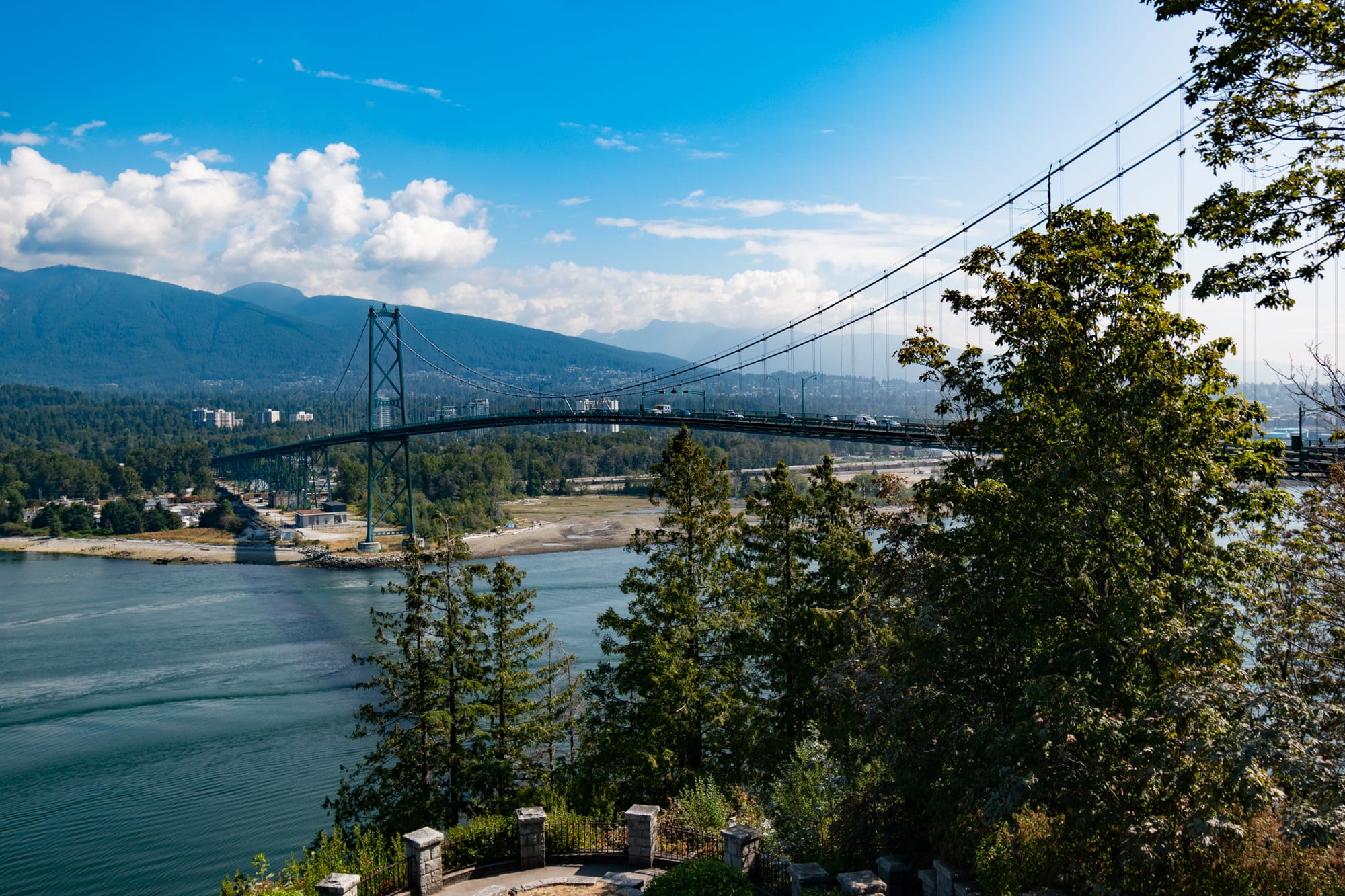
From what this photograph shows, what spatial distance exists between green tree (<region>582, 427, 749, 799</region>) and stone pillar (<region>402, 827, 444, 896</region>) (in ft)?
13.7

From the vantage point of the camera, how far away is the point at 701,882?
7.52 m

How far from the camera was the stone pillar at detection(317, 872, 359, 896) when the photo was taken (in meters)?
7.65

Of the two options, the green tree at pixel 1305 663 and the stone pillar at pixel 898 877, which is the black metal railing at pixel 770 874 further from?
the green tree at pixel 1305 663

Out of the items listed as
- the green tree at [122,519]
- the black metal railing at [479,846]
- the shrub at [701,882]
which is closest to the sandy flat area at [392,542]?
the green tree at [122,519]

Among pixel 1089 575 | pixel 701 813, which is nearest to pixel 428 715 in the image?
pixel 701 813

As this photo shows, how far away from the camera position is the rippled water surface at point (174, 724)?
1616 cm

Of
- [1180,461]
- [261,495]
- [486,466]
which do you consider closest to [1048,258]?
[1180,461]

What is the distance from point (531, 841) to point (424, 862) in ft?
3.81

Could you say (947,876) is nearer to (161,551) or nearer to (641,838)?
(641,838)

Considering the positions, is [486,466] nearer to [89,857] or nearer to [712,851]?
[89,857]

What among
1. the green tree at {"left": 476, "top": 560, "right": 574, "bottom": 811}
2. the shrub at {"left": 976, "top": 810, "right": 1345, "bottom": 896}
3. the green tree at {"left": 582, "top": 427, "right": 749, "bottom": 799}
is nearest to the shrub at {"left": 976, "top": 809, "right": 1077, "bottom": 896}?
the shrub at {"left": 976, "top": 810, "right": 1345, "bottom": 896}

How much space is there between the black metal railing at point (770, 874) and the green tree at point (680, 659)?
13.7 feet

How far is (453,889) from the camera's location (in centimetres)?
875

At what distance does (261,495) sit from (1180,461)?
103475mm
